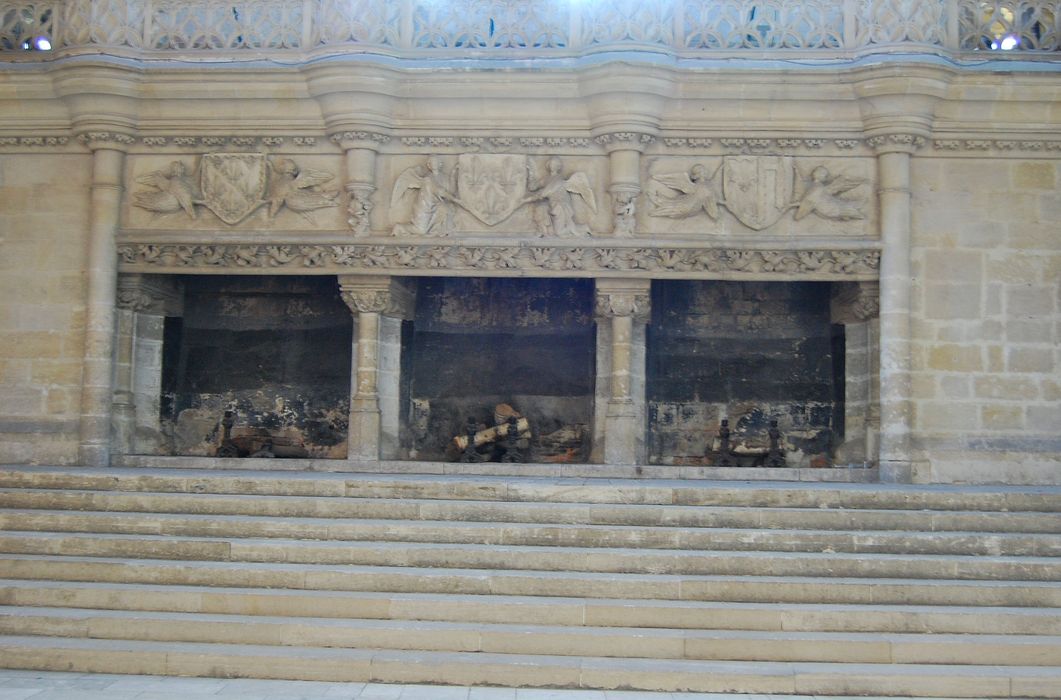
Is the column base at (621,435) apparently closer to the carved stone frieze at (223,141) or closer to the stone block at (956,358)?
the stone block at (956,358)

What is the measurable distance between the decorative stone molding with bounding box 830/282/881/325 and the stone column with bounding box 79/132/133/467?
6.97 m

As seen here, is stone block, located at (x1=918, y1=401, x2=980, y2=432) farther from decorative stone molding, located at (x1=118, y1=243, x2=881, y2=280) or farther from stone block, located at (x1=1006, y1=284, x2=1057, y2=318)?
decorative stone molding, located at (x1=118, y1=243, x2=881, y2=280)

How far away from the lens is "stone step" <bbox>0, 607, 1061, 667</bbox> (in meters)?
7.00

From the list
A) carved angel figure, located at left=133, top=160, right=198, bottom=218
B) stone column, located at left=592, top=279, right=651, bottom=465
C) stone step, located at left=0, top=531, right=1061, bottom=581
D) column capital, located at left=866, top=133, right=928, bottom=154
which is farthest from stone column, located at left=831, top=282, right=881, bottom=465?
carved angel figure, located at left=133, top=160, right=198, bottom=218

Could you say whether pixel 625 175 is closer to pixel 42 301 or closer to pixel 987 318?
pixel 987 318

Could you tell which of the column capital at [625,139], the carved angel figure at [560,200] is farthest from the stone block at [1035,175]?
the carved angel figure at [560,200]

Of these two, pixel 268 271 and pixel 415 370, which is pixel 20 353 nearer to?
pixel 268 271

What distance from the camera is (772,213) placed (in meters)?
11.0

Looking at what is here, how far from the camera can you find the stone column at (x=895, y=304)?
10586mm

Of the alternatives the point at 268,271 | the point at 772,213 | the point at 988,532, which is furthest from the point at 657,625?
the point at 268,271

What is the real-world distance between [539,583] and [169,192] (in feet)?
19.3

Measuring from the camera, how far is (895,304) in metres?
10.7

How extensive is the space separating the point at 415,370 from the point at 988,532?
6272 mm

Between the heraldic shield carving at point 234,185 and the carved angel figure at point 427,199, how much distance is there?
1292 mm
